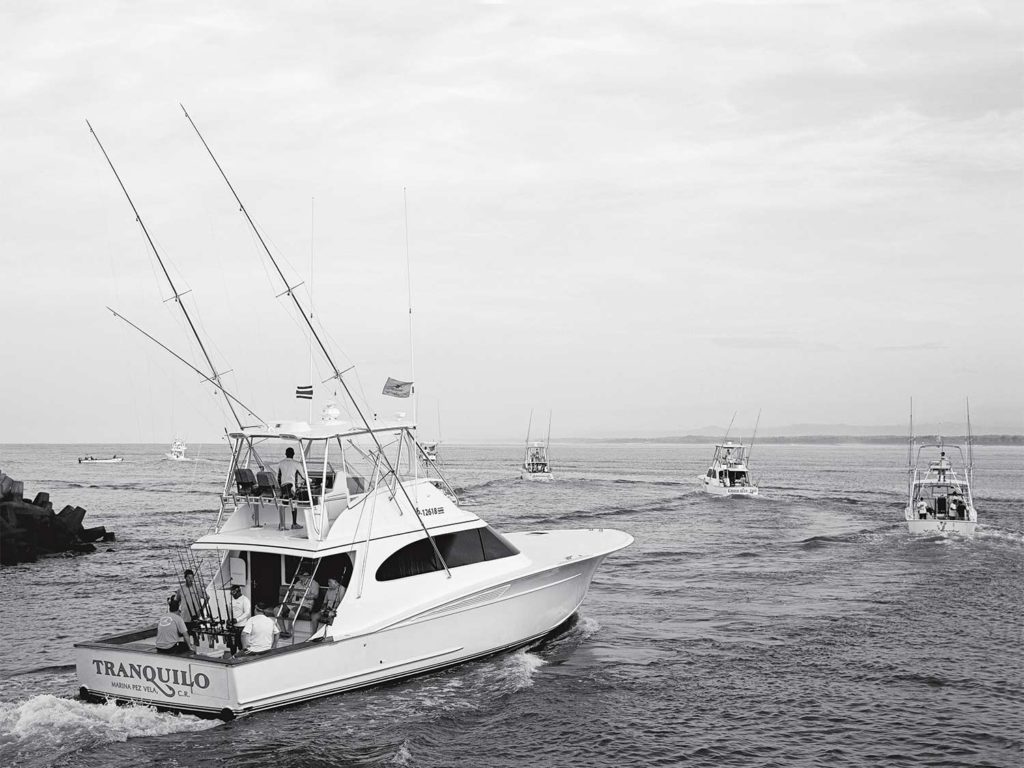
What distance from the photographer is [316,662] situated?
13.7m

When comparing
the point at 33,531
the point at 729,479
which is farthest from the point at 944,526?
the point at 33,531

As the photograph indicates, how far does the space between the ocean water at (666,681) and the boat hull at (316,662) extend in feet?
1.03

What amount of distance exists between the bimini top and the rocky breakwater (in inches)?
867

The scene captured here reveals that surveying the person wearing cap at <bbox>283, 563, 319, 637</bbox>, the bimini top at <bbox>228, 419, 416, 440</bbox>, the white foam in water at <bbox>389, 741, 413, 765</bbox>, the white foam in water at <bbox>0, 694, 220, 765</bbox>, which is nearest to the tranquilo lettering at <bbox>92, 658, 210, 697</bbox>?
the white foam in water at <bbox>0, 694, 220, 765</bbox>

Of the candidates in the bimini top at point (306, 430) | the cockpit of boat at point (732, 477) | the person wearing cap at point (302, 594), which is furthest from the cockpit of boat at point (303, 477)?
the cockpit of boat at point (732, 477)

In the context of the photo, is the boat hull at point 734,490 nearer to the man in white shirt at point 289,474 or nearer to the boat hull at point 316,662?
the boat hull at point 316,662

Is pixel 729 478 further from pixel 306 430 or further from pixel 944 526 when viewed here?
pixel 306 430

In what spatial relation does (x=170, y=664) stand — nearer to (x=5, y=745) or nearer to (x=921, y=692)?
(x=5, y=745)

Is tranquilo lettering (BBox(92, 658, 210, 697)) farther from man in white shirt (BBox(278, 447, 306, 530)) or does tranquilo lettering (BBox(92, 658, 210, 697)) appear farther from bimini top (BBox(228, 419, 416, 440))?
bimini top (BBox(228, 419, 416, 440))

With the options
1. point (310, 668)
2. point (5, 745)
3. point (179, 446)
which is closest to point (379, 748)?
point (310, 668)

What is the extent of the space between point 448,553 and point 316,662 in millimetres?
3440

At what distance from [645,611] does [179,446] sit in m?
140

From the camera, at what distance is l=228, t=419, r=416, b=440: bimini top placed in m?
15.3

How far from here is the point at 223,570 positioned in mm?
15594
